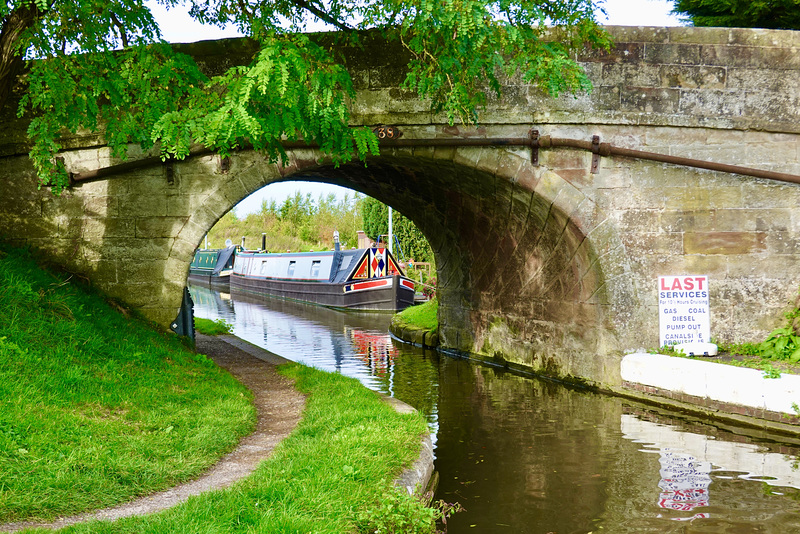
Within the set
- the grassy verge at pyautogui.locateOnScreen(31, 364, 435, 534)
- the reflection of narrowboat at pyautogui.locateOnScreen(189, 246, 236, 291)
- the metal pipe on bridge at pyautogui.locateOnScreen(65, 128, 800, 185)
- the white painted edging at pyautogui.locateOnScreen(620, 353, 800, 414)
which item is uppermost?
the metal pipe on bridge at pyautogui.locateOnScreen(65, 128, 800, 185)

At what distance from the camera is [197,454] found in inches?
167

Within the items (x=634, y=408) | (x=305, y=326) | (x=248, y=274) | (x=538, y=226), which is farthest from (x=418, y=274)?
(x=634, y=408)

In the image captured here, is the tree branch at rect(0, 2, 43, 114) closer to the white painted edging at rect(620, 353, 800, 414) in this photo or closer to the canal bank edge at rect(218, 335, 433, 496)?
the canal bank edge at rect(218, 335, 433, 496)

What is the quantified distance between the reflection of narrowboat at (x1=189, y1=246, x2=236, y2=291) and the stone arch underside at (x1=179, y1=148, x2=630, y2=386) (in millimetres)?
22293

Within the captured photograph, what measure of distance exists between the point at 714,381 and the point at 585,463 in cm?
197

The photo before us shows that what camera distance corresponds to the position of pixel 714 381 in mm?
6562

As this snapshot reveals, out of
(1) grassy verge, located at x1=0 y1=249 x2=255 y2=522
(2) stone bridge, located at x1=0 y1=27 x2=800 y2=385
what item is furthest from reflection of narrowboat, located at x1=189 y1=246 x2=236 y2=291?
(1) grassy verge, located at x1=0 y1=249 x2=255 y2=522

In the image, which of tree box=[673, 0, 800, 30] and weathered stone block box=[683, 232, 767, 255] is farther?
tree box=[673, 0, 800, 30]

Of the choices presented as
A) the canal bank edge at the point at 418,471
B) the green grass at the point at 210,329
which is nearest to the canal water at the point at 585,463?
the canal bank edge at the point at 418,471

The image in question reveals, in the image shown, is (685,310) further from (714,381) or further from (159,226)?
(159,226)

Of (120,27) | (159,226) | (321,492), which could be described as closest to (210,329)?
(159,226)

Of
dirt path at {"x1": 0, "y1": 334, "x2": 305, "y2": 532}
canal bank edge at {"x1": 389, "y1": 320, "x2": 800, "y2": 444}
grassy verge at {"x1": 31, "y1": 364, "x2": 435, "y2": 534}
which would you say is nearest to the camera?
grassy verge at {"x1": 31, "y1": 364, "x2": 435, "y2": 534}

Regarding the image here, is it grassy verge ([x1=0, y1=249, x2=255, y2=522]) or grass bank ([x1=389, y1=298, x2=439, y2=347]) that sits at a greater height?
grassy verge ([x1=0, y1=249, x2=255, y2=522])

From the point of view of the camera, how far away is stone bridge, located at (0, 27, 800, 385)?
739 centimetres
